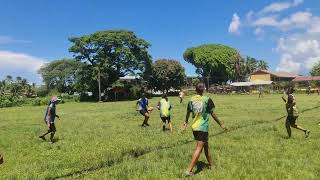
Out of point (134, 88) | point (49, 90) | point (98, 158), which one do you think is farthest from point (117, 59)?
point (98, 158)

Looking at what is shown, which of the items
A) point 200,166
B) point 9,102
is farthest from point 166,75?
point 200,166

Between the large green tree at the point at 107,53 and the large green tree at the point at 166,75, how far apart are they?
53.1 feet

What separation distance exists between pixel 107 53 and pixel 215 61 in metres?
46.3

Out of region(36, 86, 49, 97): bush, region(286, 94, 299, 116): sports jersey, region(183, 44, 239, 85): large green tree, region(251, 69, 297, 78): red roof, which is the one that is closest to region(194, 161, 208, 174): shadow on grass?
region(286, 94, 299, 116): sports jersey

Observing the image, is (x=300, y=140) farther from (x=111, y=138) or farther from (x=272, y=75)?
(x=272, y=75)

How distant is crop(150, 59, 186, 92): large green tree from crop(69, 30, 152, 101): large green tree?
1619 centimetres

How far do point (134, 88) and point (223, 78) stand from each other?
4971 centimetres

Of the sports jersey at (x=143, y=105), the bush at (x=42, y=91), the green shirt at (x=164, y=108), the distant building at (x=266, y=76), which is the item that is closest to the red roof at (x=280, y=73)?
the distant building at (x=266, y=76)

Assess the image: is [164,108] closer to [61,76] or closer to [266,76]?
[61,76]

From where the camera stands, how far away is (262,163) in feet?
40.1

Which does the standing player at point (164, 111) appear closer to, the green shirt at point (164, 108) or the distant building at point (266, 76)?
the green shirt at point (164, 108)

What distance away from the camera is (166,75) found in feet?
334

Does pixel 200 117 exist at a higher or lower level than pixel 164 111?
higher

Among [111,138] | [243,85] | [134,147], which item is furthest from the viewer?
[243,85]
